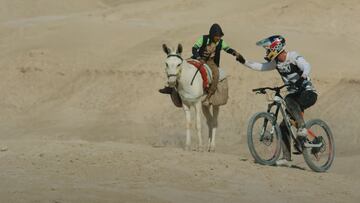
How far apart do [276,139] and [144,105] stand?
492 inches

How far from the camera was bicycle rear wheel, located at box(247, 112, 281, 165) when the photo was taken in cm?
1441

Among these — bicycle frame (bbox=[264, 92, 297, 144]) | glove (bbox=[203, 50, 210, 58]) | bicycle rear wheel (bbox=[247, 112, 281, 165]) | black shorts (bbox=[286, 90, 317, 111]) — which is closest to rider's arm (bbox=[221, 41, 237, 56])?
glove (bbox=[203, 50, 210, 58])

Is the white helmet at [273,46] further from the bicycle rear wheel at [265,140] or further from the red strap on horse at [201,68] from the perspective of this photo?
the red strap on horse at [201,68]

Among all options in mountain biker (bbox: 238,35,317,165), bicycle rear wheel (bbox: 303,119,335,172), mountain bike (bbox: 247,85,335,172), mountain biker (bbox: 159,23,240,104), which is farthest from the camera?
mountain biker (bbox: 159,23,240,104)

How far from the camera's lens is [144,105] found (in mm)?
26781

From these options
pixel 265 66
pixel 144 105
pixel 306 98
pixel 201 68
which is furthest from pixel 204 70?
pixel 144 105

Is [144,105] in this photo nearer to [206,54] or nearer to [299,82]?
[206,54]

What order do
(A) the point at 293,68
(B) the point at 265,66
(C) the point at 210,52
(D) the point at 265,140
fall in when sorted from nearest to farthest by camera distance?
(A) the point at 293,68 < (D) the point at 265,140 < (B) the point at 265,66 < (C) the point at 210,52

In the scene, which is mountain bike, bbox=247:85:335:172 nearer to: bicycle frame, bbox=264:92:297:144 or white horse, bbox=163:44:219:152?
bicycle frame, bbox=264:92:297:144

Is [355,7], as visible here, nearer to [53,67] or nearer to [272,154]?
[53,67]

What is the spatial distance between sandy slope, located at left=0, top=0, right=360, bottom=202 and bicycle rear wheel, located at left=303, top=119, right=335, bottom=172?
1.24 ft

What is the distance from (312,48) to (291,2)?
692 cm

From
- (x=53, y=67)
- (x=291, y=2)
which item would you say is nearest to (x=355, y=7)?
(x=291, y=2)

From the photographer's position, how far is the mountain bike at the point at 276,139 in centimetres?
1445
